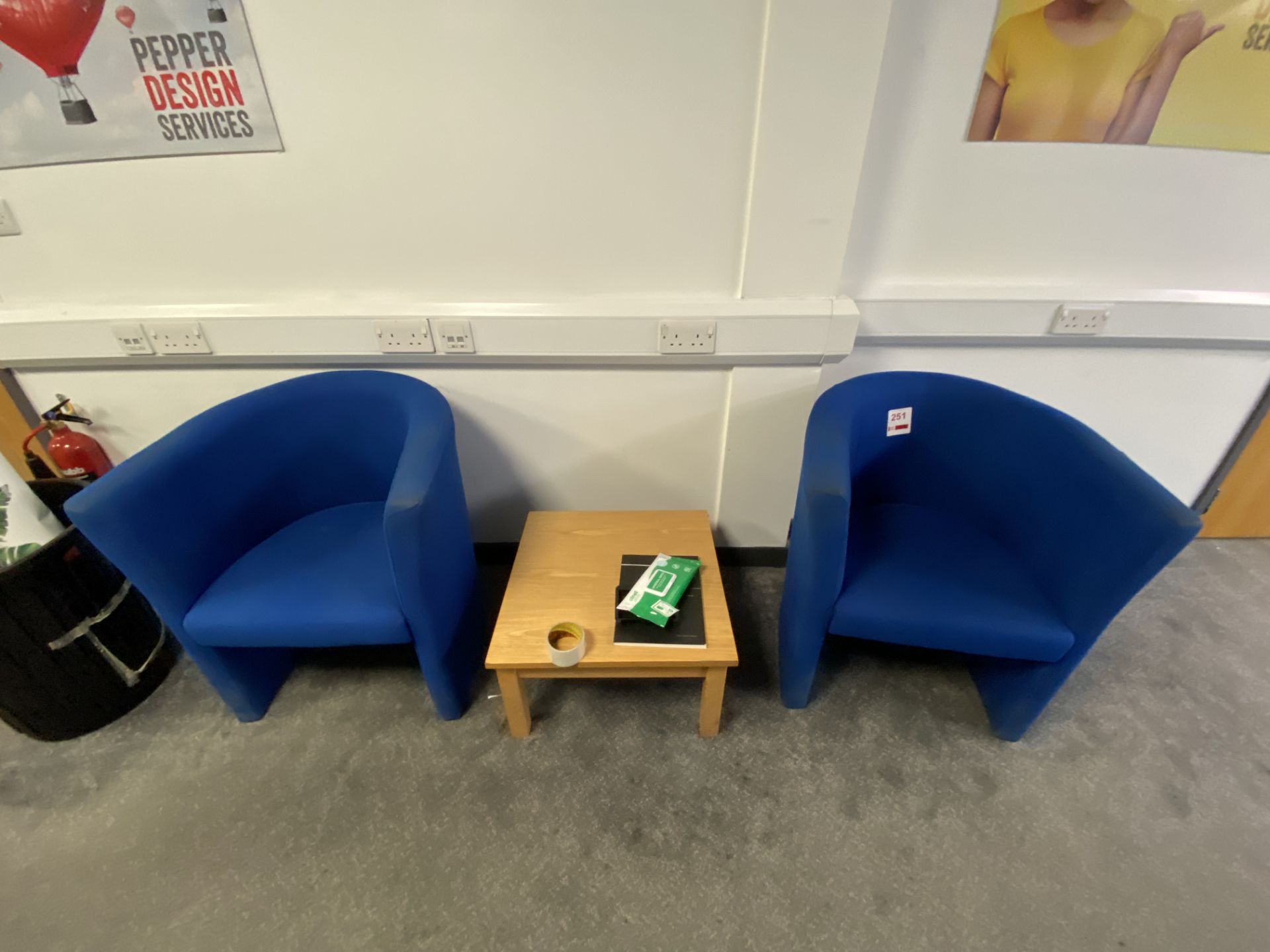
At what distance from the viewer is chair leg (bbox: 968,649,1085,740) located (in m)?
1.25

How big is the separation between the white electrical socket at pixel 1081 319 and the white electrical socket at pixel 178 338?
7.25 ft

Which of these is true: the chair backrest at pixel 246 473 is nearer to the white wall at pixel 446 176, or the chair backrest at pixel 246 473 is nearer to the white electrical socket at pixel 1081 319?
the white wall at pixel 446 176

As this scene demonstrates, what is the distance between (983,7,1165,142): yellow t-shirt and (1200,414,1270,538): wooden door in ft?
3.96

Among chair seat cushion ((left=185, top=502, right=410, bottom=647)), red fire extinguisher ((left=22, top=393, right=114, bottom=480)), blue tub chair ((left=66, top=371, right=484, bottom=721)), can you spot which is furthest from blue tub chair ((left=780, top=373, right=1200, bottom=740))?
red fire extinguisher ((left=22, top=393, right=114, bottom=480))

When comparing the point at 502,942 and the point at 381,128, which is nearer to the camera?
the point at 502,942

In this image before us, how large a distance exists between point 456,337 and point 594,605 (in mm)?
750

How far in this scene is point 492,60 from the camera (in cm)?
119

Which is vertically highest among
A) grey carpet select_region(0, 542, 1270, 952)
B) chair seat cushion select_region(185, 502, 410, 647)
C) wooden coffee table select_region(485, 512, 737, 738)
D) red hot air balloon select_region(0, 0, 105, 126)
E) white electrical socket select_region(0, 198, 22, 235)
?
red hot air balloon select_region(0, 0, 105, 126)

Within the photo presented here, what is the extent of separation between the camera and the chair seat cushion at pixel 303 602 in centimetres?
121

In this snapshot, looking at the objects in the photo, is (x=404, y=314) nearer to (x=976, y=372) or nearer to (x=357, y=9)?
(x=357, y=9)

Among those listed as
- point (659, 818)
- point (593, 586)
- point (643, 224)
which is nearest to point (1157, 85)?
point (643, 224)

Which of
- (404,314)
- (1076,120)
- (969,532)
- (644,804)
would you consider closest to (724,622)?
(644,804)

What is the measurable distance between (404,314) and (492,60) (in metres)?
0.59

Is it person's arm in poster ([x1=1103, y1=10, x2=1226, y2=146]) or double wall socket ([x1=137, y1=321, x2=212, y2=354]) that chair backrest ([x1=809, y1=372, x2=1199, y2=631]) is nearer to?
person's arm in poster ([x1=1103, y1=10, x2=1226, y2=146])
